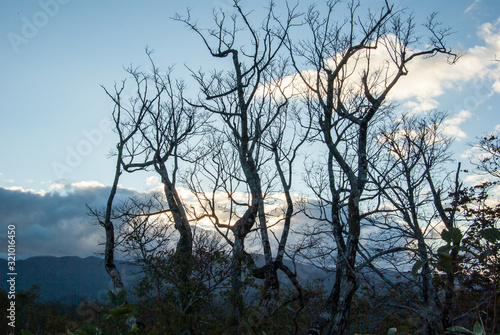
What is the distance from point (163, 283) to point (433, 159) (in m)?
11.6

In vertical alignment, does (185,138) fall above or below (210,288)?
above

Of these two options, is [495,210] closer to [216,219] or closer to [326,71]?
[326,71]

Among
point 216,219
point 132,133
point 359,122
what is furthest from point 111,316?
point 132,133

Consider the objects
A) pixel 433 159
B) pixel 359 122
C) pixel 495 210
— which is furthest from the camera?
pixel 433 159

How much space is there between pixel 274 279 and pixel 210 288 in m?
3.84

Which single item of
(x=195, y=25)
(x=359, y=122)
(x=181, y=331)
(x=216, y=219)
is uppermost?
(x=195, y=25)

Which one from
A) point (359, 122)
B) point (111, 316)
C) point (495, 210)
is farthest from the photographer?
point (495, 210)

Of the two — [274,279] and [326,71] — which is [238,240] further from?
[326,71]

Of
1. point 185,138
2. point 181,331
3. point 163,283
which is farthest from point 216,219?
point 181,331

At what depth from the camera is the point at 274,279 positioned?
36.0 ft

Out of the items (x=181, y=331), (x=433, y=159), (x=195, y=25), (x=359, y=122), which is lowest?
(x=181, y=331)

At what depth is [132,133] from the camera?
14578 mm

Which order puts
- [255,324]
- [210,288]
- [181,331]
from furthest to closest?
[210,288], [181,331], [255,324]

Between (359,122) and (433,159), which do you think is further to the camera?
(433,159)
